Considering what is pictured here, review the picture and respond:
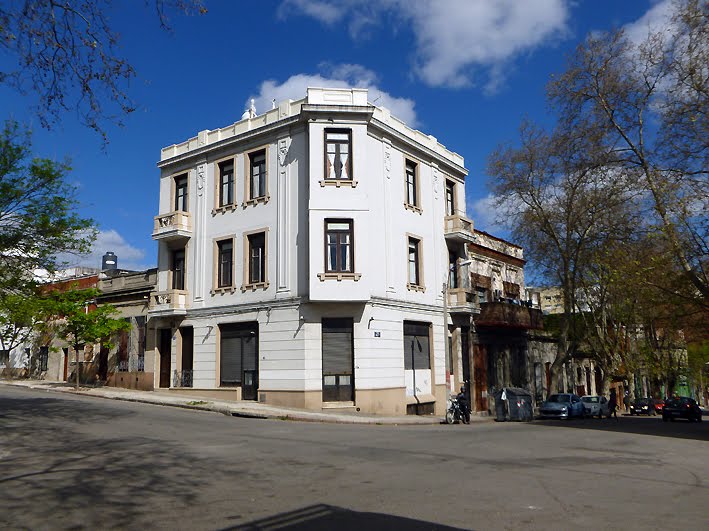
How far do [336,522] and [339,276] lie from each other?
61.4ft

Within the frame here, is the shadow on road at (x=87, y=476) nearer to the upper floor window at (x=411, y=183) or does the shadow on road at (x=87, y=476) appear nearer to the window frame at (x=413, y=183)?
the window frame at (x=413, y=183)

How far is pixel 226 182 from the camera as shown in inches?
1197

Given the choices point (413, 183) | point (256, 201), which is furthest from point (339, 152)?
point (413, 183)

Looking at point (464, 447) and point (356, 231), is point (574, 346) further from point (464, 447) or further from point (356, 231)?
point (464, 447)

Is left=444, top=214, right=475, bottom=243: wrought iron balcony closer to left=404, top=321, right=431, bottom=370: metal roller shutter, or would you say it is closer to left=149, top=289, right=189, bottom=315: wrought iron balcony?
left=404, top=321, right=431, bottom=370: metal roller shutter

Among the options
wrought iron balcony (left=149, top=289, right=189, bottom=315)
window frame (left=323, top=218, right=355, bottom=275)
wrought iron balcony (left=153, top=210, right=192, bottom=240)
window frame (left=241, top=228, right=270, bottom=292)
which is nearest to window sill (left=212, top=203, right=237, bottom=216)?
window frame (left=241, top=228, right=270, bottom=292)

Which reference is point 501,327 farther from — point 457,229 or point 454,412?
point 454,412

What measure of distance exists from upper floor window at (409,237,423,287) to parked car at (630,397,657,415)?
80.4 ft

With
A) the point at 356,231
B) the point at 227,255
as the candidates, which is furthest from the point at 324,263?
the point at 227,255

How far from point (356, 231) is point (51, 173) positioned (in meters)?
12.0

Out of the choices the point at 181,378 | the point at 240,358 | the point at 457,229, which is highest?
the point at 457,229

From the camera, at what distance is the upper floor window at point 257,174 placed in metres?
28.8

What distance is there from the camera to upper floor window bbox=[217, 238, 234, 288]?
1155 inches

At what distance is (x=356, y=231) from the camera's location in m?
26.2
